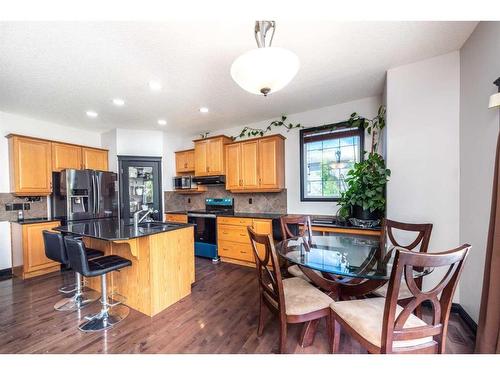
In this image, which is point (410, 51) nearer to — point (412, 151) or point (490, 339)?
point (412, 151)

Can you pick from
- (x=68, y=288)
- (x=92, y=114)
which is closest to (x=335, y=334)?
(x=68, y=288)

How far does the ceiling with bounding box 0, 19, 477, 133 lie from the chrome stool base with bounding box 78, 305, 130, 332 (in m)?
2.51

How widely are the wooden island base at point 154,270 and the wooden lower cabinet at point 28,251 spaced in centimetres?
147

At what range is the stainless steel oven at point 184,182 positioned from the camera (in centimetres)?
457

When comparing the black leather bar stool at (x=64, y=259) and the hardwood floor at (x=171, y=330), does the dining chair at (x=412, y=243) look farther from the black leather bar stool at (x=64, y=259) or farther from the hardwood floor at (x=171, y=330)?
the black leather bar stool at (x=64, y=259)

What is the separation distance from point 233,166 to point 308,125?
5.05ft

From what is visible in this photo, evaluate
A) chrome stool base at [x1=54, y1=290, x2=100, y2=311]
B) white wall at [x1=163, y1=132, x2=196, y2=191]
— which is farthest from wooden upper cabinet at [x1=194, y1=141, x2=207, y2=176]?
chrome stool base at [x1=54, y1=290, x2=100, y2=311]

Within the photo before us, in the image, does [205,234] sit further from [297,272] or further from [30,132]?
[30,132]

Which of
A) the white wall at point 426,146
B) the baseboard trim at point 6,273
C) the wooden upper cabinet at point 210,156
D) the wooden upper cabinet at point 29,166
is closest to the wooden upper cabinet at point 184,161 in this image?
the wooden upper cabinet at point 210,156

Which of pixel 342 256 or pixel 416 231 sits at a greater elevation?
pixel 416 231

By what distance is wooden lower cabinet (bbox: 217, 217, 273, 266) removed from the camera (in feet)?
11.3

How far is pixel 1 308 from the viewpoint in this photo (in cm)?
229

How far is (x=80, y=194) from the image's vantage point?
12.0 feet

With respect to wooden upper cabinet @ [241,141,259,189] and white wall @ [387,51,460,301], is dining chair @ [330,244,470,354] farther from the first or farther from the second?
wooden upper cabinet @ [241,141,259,189]
